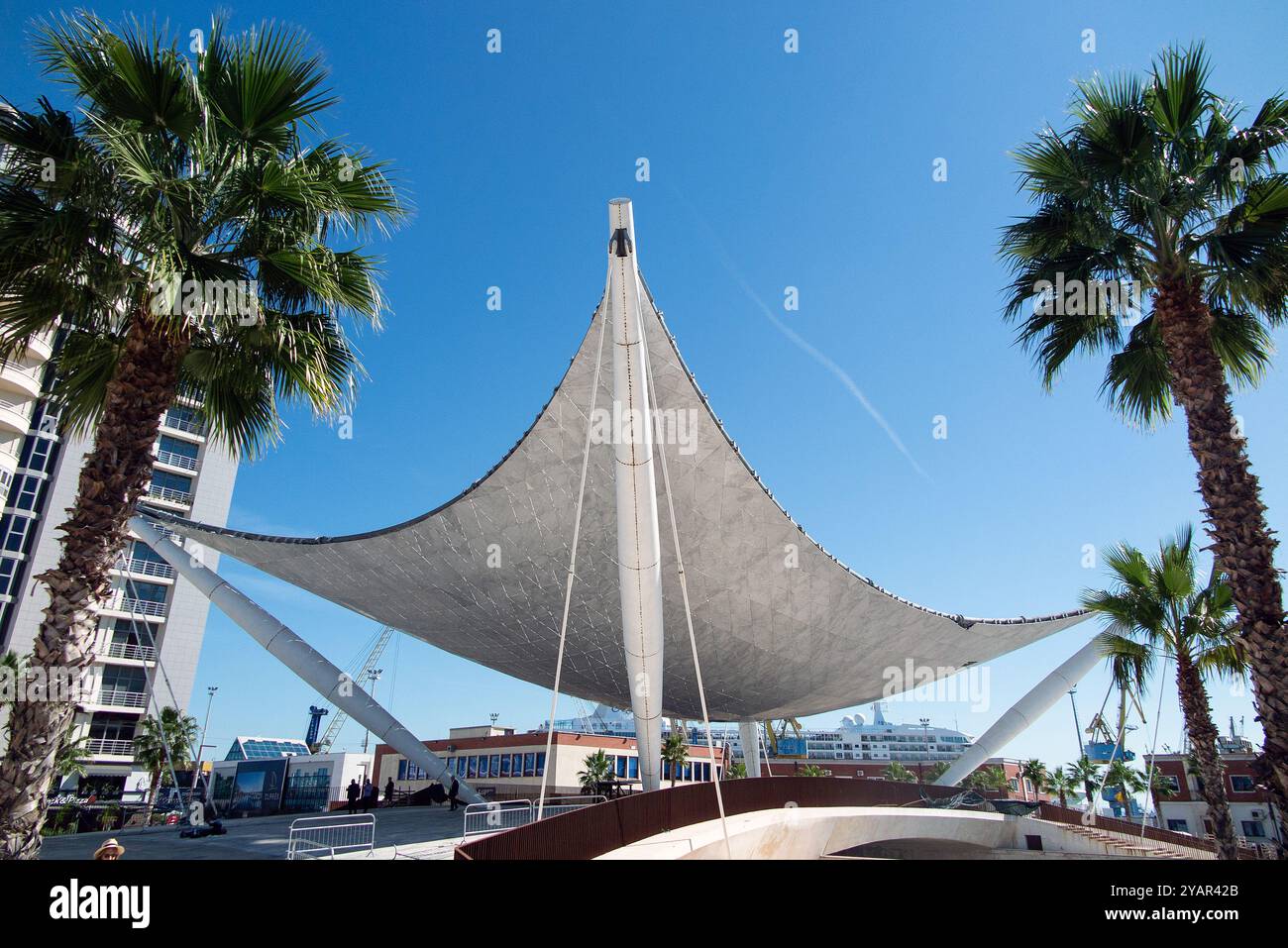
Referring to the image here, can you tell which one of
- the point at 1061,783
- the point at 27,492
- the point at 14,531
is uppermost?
the point at 27,492

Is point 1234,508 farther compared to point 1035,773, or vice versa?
point 1035,773

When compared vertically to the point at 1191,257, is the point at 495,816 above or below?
below

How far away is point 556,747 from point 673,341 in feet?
111

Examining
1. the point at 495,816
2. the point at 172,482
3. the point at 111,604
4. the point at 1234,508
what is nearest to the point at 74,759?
the point at 111,604

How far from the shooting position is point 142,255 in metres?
7.87

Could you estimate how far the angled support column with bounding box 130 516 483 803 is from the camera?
1861 cm

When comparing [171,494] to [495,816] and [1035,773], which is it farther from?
[1035,773]

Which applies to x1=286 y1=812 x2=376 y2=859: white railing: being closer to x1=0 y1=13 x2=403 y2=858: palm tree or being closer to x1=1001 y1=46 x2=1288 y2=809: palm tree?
x1=0 y1=13 x2=403 y2=858: palm tree

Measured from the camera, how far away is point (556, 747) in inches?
1661

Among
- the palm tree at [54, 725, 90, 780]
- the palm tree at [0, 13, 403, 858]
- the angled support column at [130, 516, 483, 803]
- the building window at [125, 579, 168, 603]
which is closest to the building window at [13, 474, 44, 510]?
the building window at [125, 579, 168, 603]

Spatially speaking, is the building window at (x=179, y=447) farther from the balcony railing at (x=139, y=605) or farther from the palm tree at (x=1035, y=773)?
the palm tree at (x=1035, y=773)

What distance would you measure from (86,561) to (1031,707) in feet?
88.4
